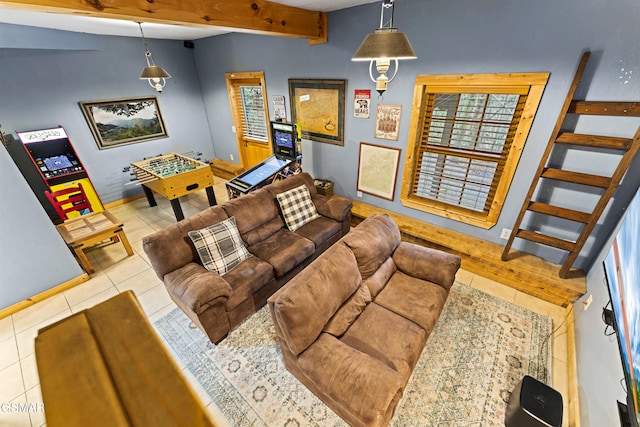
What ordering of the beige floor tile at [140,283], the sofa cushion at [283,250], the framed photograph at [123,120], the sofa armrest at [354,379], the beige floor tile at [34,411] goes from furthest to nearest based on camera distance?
1. the framed photograph at [123,120]
2. the beige floor tile at [140,283]
3. the sofa cushion at [283,250]
4. the beige floor tile at [34,411]
5. the sofa armrest at [354,379]

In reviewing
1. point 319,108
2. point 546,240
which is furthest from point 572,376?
point 319,108

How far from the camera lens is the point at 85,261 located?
125 inches

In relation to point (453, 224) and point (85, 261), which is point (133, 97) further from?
point (453, 224)

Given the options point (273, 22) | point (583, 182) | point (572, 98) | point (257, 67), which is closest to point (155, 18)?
point (273, 22)

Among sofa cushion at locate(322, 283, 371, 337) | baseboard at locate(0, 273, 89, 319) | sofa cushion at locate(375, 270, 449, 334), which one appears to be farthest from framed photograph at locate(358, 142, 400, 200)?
baseboard at locate(0, 273, 89, 319)

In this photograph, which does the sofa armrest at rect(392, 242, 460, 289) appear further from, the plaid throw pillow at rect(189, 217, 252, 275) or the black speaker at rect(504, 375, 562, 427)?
the plaid throw pillow at rect(189, 217, 252, 275)

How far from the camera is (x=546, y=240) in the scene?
8.61 feet

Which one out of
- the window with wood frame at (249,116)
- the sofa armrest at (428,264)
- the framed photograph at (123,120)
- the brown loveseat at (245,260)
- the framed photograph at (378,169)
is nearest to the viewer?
the brown loveseat at (245,260)

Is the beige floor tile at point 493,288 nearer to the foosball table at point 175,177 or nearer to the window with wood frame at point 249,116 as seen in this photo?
the foosball table at point 175,177

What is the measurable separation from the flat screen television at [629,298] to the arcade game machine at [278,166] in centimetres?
338

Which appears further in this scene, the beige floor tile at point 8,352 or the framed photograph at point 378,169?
the framed photograph at point 378,169

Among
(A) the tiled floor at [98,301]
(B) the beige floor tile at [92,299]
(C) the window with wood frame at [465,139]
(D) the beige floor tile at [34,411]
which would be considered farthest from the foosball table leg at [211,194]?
(C) the window with wood frame at [465,139]

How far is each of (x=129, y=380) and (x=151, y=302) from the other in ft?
9.98

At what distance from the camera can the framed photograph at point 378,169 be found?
3535mm
